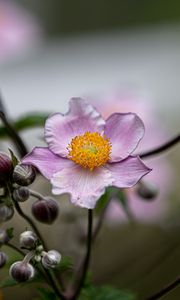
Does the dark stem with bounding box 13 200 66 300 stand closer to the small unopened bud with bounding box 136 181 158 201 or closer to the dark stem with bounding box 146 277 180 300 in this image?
the dark stem with bounding box 146 277 180 300

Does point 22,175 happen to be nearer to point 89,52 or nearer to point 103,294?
point 103,294

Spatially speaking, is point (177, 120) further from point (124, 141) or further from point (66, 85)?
point (124, 141)

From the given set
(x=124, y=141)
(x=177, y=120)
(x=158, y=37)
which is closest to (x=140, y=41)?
(x=158, y=37)

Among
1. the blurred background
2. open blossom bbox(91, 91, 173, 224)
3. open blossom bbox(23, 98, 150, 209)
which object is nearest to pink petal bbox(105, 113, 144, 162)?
open blossom bbox(23, 98, 150, 209)

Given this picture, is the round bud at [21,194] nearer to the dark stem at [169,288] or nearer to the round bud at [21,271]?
the round bud at [21,271]

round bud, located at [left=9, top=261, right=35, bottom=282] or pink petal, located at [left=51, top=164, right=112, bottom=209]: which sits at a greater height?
pink petal, located at [left=51, top=164, right=112, bottom=209]

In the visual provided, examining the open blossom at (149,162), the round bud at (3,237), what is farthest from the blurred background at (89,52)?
the round bud at (3,237)
